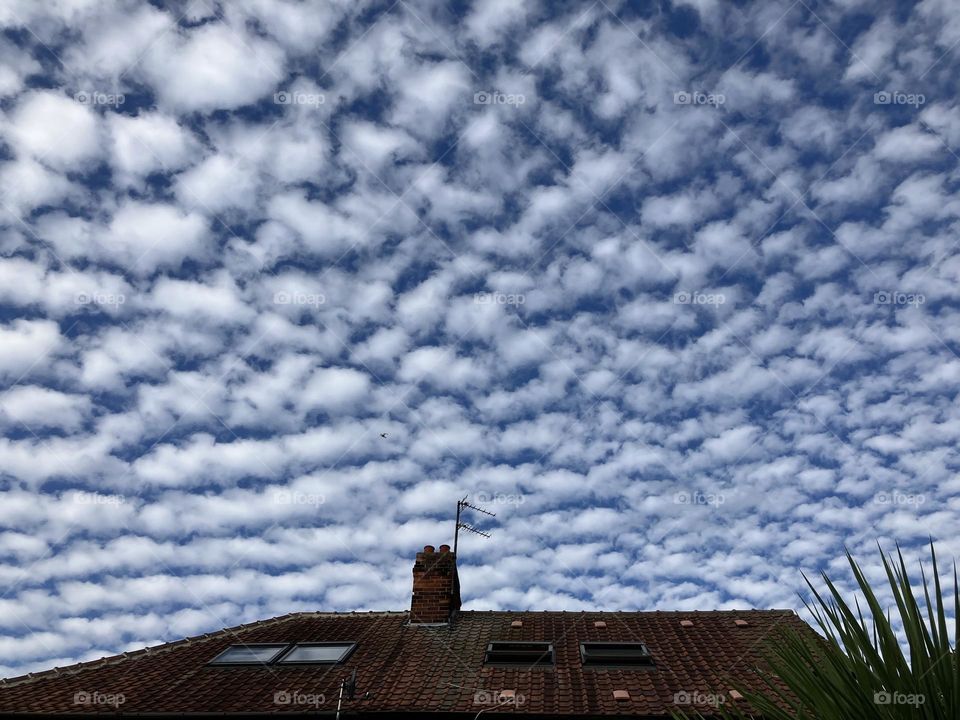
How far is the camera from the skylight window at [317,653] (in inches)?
492

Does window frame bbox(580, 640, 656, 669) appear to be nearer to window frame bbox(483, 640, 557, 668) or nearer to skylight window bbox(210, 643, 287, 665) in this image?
window frame bbox(483, 640, 557, 668)

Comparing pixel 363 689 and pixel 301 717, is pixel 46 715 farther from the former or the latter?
pixel 363 689

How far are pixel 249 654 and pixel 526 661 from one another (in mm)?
5236

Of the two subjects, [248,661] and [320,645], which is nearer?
[248,661]

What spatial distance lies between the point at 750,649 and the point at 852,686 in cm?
733

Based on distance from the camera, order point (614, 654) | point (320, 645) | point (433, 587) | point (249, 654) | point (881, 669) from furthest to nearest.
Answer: point (433, 587) → point (320, 645) → point (249, 654) → point (614, 654) → point (881, 669)

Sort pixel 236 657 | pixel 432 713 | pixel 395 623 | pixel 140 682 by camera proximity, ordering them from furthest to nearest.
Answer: pixel 395 623 → pixel 236 657 → pixel 140 682 → pixel 432 713

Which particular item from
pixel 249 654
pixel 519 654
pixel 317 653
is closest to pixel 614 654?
pixel 519 654

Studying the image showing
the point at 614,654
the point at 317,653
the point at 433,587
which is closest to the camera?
the point at 614,654

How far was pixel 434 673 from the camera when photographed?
11.6 m

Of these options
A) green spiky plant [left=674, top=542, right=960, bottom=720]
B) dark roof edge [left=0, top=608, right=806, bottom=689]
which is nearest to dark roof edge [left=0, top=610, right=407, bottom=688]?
dark roof edge [left=0, top=608, right=806, bottom=689]

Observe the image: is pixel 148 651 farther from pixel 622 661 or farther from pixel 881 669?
pixel 881 669

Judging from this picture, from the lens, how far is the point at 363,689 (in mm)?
11055

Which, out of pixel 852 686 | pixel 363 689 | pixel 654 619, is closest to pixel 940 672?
pixel 852 686
